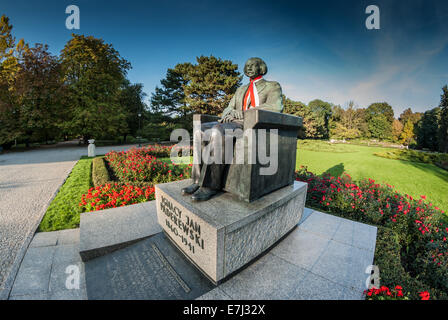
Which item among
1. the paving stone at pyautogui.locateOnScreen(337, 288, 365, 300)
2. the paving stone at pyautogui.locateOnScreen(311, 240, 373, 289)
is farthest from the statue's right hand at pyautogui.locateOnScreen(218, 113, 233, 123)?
the paving stone at pyautogui.locateOnScreen(337, 288, 365, 300)

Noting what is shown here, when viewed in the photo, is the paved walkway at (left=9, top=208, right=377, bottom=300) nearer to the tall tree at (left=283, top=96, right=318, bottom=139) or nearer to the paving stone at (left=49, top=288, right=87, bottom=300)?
the paving stone at (left=49, top=288, right=87, bottom=300)

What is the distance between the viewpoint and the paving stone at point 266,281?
70.9 inches

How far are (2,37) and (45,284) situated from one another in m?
25.2

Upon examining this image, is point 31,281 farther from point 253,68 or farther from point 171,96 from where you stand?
point 171,96

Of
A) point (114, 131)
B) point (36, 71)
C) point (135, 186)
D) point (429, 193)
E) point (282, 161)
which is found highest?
point (36, 71)

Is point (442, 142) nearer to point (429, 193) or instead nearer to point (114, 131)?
point (429, 193)

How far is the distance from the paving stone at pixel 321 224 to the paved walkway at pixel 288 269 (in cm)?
2

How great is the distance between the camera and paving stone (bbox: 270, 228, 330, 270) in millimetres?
2354

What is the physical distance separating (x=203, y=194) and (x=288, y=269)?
141 cm

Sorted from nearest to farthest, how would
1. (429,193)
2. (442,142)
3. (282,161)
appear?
1. (282,161)
2. (429,193)
3. (442,142)

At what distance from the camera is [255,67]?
9.88 feet

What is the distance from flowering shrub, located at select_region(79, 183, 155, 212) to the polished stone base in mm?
2066
